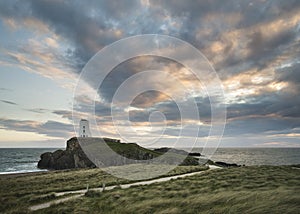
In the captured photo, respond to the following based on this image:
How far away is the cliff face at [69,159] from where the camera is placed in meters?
70.1

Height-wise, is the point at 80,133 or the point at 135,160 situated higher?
the point at 80,133

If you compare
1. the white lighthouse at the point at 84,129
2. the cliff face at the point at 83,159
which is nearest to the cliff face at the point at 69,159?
the cliff face at the point at 83,159

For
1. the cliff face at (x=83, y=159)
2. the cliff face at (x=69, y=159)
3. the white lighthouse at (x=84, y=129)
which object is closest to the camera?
the cliff face at (x=83, y=159)

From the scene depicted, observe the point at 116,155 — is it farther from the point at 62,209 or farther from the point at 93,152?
the point at 62,209

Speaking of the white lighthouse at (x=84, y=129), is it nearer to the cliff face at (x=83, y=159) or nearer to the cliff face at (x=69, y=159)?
the cliff face at (x=69, y=159)

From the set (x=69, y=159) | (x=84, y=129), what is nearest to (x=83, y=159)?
(x=69, y=159)

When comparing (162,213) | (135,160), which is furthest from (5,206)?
(135,160)

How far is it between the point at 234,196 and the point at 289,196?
2767mm

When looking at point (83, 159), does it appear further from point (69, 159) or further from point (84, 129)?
point (84, 129)

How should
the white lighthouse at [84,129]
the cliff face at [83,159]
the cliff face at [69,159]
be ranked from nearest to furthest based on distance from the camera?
1. the cliff face at [83,159]
2. the cliff face at [69,159]
3. the white lighthouse at [84,129]

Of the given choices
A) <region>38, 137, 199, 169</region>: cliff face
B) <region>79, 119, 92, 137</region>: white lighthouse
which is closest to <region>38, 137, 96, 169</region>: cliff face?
<region>38, 137, 199, 169</region>: cliff face

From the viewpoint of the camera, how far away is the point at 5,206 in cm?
1631

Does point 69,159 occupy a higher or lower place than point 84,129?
lower

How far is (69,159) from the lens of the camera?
238ft
